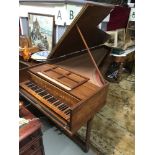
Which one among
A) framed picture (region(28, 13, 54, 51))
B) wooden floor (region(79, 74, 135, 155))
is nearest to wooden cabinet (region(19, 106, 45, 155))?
wooden floor (region(79, 74, 135, 155))

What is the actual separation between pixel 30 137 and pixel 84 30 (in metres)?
1.14

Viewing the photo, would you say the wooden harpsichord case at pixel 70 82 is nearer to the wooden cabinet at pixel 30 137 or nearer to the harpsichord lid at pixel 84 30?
the harpsichord lid at pixel 84 30

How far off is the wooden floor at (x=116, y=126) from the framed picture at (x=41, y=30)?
4.10 feet

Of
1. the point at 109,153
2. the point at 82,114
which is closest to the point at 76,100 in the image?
the point at 82,114

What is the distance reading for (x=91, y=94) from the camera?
1407 mm

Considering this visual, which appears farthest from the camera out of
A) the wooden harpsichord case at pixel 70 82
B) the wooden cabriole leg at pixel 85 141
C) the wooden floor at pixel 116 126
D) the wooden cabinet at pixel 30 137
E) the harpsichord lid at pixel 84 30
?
the wooden floor at pixel 116 126

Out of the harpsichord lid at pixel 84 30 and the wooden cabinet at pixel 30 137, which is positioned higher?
the harpsichord lid at pixel 84 30

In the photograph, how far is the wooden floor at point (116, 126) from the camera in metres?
2.11

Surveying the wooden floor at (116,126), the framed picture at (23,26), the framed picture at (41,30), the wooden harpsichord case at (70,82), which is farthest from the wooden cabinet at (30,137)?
the framed picture at (23,26)

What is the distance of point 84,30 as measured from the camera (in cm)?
182

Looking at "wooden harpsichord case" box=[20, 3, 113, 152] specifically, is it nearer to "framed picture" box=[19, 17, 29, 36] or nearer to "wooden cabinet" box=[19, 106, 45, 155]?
"wooden cabinet" box=[19, 106, 45, 155]

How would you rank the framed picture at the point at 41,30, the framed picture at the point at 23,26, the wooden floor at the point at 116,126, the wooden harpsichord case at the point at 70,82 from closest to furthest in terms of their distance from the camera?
the wooden harpsichord case at the point at 70,82
the wooden floor at the point at 116,126
the framed picture at the point at 41,30
the framed picture at the point at 23,26

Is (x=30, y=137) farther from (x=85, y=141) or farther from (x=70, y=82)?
(x=85, y=141)
